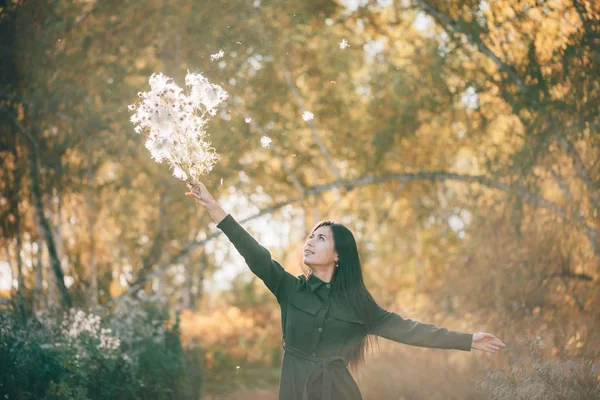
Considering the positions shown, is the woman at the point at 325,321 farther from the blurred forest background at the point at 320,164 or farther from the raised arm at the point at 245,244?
the blurred forest background at the point at 320,164

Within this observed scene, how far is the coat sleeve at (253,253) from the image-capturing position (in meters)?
3.78

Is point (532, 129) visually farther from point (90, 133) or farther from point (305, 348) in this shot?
point (90, 133)

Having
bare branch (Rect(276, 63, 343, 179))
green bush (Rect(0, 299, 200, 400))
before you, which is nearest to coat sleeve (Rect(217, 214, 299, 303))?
green bush (Rect(0, 299, 200, 400))

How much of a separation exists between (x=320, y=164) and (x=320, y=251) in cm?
824

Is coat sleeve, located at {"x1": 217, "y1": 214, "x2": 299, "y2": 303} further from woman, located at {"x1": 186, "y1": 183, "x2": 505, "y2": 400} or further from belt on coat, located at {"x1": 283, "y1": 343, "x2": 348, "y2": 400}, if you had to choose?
belt on coat, located at {"x1": 283, "y1": 343, "x2": 348, "y2": 400}

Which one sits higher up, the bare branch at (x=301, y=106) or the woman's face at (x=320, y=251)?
the bare branch at (x=301, y=106)

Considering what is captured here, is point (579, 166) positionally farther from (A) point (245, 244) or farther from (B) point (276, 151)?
(A) point (245, 244)

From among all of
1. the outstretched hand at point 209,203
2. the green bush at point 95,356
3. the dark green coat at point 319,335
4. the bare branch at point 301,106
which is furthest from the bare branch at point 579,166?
the green bush at point 95,356

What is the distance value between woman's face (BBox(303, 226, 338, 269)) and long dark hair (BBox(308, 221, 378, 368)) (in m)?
0.03

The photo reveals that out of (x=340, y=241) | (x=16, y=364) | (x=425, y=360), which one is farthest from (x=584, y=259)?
(x=16, y=364)

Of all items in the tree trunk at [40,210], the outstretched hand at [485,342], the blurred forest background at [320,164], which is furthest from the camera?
the tree trunk at [40,210]

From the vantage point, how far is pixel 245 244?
3.79 meters

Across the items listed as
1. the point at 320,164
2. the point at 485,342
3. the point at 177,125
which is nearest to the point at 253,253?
the point at 177,125

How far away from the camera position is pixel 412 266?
14.8m
